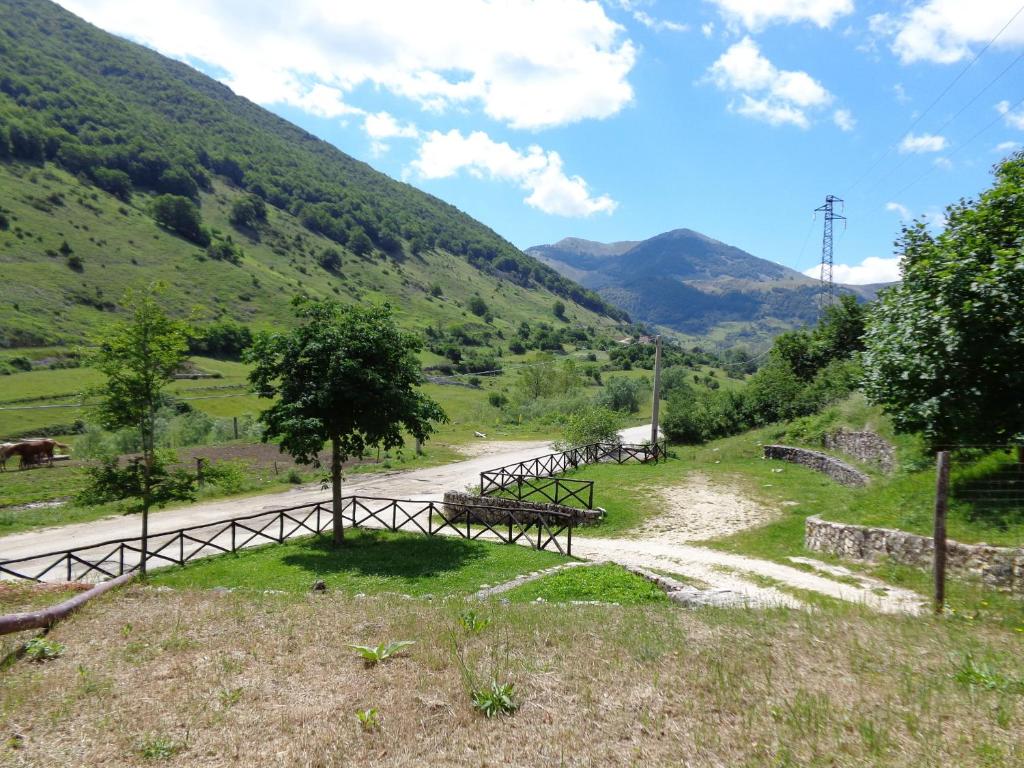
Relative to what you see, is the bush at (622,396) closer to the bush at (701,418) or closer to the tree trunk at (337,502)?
the bush at (701,418)

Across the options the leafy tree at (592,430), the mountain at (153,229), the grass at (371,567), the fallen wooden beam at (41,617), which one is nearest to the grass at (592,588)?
the grass at (371,567)

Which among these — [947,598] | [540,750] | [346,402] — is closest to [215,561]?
[346,402]

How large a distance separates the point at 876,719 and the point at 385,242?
642 ft

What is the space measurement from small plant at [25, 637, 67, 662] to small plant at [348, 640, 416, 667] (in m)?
3.69

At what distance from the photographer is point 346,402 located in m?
17.5

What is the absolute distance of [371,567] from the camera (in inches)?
616

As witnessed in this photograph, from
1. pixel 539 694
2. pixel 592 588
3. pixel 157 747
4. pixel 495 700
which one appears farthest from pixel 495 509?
pixel 157 747

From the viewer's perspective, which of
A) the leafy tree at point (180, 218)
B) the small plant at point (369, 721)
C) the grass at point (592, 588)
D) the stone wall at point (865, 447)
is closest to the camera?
the small plant at point (369, 721)

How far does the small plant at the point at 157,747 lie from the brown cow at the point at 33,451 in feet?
122

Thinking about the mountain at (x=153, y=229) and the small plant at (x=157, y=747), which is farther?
the mountain at (x=153, y=229)

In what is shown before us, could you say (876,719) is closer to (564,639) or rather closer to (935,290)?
(564,639)

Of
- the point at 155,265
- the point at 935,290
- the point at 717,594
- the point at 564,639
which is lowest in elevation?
the point at 717,594

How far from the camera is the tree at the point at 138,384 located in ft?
51.2

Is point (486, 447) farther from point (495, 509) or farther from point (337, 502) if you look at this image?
point (337, 502)
